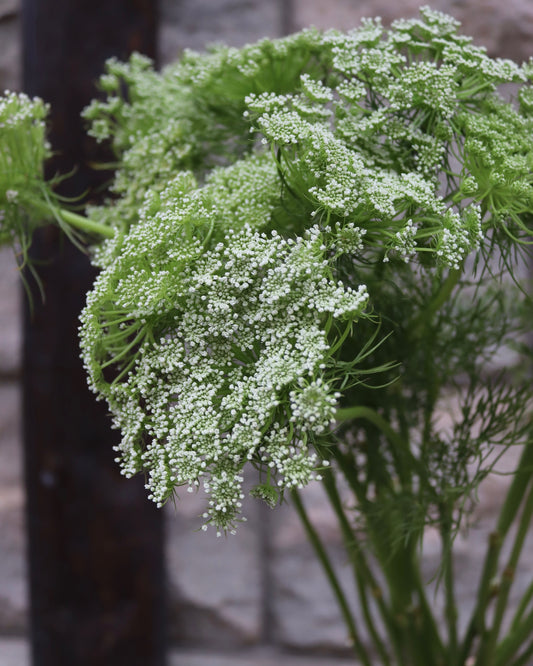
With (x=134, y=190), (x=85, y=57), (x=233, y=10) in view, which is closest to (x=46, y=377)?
(x=85, y=57)

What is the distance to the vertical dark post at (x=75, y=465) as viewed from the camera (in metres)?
0.92

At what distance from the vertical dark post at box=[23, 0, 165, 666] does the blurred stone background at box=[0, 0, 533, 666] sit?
140 mm

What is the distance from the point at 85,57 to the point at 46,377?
440 mm

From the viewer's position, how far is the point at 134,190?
0.48 metres

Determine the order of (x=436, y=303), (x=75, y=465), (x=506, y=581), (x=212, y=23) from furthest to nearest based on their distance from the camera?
1. (x=212, y=23)
2. (x=75, y=465)
3. (x=506, y=581)
4. (x=436, y=303)

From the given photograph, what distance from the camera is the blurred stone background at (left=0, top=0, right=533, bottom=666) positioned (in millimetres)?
1062

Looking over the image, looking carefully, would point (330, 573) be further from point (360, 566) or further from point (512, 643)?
point (512, 643)

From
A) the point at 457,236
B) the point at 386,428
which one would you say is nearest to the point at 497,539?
the point at 386,428

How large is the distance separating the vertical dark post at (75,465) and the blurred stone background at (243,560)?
14 centimetres

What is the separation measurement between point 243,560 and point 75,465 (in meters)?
0.33

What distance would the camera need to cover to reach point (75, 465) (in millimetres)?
956

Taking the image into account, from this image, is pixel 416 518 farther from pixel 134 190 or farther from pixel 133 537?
pixel 133 537

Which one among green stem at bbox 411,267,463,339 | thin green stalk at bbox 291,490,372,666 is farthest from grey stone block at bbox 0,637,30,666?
green stem at bbox 411,267,463,339

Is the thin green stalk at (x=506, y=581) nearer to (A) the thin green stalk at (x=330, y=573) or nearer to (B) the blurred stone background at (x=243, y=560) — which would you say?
(A) the thin green stalk at (x=330, y=573)
